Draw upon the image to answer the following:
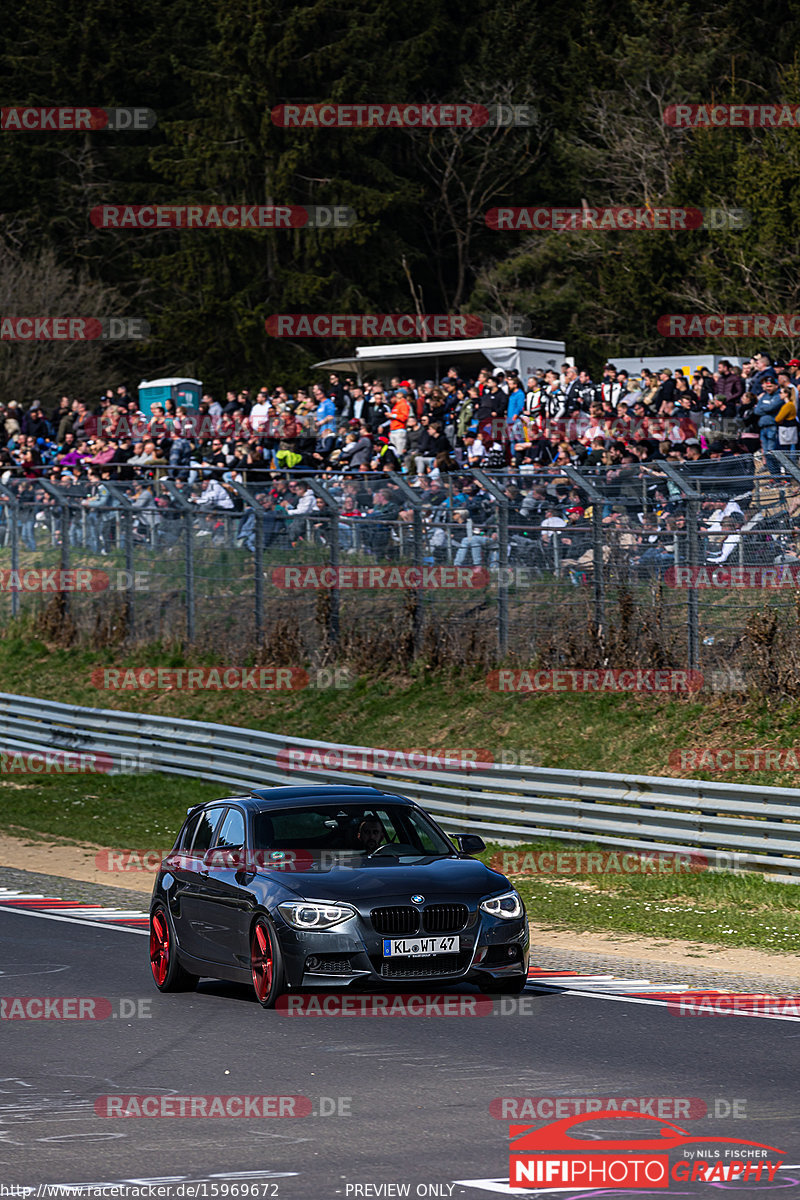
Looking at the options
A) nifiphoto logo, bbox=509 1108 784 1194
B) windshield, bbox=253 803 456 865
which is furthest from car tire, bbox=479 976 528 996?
nifiphoto logo, bbox=509 1108 784 1194

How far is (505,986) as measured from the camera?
38.2 feet

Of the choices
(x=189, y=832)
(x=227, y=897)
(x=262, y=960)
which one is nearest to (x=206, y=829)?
(x=189, y=832)

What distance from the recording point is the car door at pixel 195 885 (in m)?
12.0

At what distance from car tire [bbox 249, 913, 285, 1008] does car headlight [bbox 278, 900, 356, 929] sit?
0.57ft

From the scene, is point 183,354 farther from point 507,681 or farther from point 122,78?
point 507,681

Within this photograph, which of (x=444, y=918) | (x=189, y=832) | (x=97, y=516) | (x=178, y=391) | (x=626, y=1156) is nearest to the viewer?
(x=626, y=1156)

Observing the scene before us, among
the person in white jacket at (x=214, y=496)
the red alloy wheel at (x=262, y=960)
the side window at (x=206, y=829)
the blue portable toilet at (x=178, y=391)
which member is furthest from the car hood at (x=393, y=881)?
the blue portable toilet at (x=178, y=391)

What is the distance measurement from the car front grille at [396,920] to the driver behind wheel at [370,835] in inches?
40.8

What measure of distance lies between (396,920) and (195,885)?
1.90m

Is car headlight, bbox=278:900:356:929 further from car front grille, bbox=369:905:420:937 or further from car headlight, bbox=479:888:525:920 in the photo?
car headlight, bbox=479:888:525:920

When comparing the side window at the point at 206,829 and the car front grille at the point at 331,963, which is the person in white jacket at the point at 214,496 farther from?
the car front grille at the point at 331,963

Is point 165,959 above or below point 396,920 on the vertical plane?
below

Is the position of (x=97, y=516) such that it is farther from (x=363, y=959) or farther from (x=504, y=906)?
A: (x=363, y=959)

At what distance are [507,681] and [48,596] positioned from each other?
12.8m
